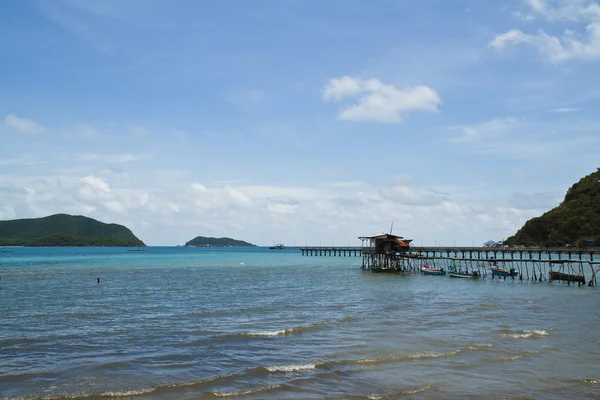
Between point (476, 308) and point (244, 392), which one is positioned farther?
point (476, 308)

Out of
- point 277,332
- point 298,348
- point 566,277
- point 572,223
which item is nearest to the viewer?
point 298,348

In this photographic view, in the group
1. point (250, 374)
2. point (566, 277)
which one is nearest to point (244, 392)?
point (250, 374)

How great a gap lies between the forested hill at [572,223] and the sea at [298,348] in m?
82.0

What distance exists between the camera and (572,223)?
355 ft

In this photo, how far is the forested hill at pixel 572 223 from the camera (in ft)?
342

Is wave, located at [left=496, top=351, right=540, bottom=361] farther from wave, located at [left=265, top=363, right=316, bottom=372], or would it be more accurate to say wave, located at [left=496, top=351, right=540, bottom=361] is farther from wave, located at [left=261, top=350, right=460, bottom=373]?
wave, located at [left=265, top=363, right=316, bottom=372]

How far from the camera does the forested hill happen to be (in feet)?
342

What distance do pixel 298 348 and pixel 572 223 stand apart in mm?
109530

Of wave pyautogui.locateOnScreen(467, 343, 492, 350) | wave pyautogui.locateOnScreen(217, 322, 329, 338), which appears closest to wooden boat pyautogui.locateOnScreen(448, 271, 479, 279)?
wave pyautogui.locateOnScreen(217, 322, 329, 338)

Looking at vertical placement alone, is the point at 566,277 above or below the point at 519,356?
above

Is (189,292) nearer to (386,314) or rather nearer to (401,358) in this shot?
(386,314)

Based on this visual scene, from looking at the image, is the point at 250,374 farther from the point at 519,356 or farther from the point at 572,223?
the point at 572,223

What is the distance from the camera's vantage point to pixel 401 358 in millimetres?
16750

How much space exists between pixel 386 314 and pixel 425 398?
1421 cm
